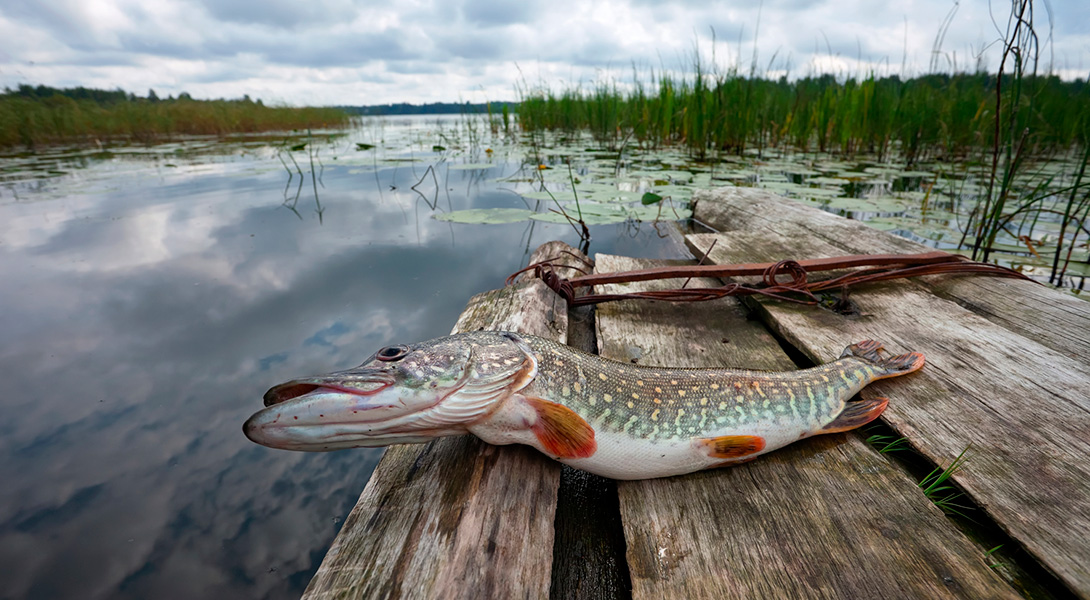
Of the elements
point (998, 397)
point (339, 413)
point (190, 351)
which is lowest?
point (190, 351)

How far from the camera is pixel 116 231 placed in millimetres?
5414

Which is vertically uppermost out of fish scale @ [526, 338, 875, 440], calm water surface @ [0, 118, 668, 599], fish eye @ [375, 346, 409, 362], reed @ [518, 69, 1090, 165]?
reed @ [518, 69, 1090, 165]

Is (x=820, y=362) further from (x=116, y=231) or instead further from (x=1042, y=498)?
(x=116, y=231)

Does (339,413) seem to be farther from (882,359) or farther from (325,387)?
(882,359)

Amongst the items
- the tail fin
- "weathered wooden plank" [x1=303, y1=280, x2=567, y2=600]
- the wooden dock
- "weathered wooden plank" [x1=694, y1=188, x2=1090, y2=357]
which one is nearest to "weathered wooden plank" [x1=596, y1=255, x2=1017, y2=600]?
the wooden dock

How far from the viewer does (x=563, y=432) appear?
1.48 metres

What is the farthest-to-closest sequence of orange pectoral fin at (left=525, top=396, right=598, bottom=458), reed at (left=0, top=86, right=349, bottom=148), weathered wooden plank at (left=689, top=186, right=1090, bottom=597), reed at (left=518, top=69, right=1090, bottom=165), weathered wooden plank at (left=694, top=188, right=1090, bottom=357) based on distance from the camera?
1. reed at (left=0, top=86, right=349, bottom=148)
2. reed at (left=518, top=69, right=1090, bottom=165)
3. weathered wooden plank at (left=694, top=188, right=1090, bottom=357)
4. orange pectoral fin at (left=525, top=396, right=598, bottom=458)
5. weathered wooden plank at (left=689, top=186, right=1090, bottom=597)

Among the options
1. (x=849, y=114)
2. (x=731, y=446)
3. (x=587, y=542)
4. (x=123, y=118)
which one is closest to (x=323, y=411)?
(x=587, y=542)

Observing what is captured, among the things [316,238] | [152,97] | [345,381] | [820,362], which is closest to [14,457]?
[345,381]

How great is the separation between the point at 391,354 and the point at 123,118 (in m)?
22.2

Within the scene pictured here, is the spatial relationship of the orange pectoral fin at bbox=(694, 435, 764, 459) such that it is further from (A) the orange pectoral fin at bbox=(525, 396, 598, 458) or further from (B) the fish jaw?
(B) the fish jaw

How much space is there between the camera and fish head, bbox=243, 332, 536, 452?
1.36 metres

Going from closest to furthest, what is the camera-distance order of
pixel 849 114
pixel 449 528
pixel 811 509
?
pixel 449 528 → pixel 811 509 → pixel 849 114

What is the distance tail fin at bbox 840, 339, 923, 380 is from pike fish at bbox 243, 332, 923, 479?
0.21 m
